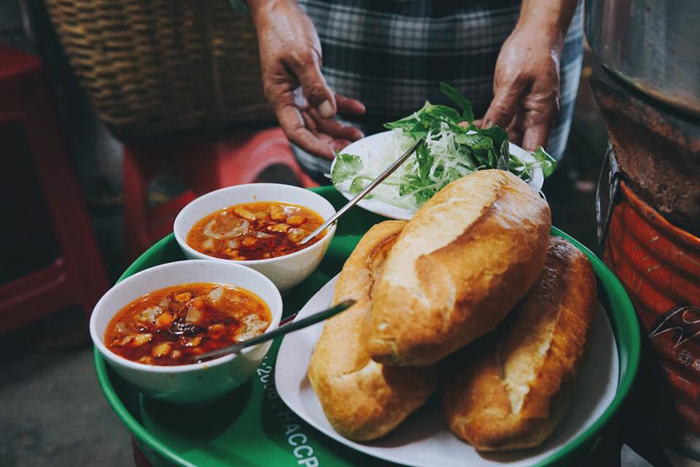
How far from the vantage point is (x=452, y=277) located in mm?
1164

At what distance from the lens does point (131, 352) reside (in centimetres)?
131

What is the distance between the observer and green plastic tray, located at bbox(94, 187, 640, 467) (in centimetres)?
120

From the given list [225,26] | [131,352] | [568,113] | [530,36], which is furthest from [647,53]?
[225,26]

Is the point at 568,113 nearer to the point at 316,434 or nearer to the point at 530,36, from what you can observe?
the point at 530,36

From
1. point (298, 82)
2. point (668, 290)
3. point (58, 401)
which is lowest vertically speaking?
point (58, 401)

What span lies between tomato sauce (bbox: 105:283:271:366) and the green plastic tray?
9cm

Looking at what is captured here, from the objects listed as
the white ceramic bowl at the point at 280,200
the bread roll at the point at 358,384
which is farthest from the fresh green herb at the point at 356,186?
the bread roll at the point at 358,384

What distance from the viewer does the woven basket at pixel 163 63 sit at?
314 centimetres

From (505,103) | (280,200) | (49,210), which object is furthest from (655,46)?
(49,210)

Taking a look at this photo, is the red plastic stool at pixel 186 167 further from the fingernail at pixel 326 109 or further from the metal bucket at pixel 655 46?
the metal bucket at pixel 655 46

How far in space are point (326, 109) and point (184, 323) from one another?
1163mm

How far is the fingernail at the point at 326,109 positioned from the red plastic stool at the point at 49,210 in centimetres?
159

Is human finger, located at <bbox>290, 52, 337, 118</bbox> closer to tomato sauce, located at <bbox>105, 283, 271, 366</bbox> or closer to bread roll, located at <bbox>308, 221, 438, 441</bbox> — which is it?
tomato sauce, located at <bbox>105, 283, 271, 366</bbox>

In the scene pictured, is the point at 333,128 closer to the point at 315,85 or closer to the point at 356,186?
the point at 315,85
